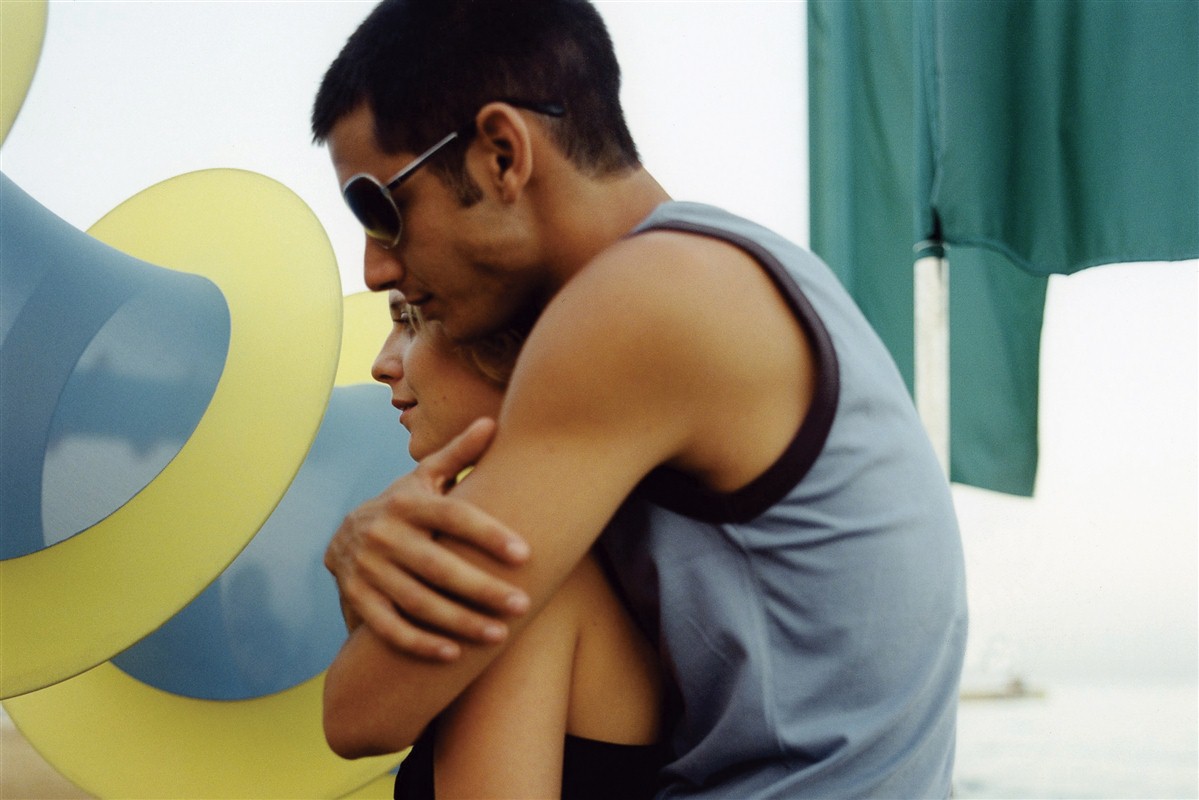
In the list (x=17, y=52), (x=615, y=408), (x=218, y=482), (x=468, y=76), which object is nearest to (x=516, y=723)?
(x=615, y=408)

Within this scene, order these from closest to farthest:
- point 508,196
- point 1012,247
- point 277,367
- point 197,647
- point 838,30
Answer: point 508,196
point 277,367
point 197,647
point 1012,247
point 838,30

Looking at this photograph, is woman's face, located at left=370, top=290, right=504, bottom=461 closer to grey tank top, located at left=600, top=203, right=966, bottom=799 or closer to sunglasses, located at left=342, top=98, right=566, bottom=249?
sunglasses, located at left=342, top=98, right=566, bottom=249

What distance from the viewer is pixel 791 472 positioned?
0.80m

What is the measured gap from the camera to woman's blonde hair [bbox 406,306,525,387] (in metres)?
1.21

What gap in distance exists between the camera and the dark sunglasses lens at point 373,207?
101 cm

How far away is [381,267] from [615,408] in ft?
1.33

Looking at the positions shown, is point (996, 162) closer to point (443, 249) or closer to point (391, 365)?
point (391, 365)

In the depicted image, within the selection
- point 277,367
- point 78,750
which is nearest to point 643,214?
point 277,367

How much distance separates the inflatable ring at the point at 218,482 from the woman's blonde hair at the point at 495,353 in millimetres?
231

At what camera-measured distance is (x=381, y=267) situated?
3.47 ft

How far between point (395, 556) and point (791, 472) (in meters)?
0.31

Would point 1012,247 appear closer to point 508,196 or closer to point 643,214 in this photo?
point 643,214

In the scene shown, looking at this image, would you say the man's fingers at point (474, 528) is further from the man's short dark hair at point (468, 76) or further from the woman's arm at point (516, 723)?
the man's short dark hair at point (468, 76)

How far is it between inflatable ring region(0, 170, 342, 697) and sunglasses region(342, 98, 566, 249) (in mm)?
412
